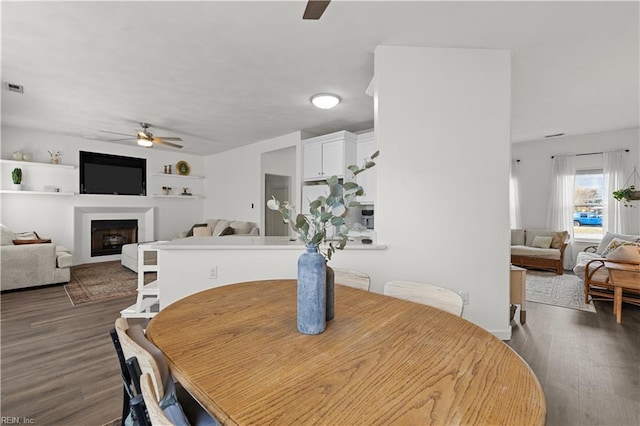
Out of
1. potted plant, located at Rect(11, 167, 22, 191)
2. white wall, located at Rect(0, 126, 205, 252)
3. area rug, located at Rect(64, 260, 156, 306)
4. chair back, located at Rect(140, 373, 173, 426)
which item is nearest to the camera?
chair back, located at Rect(140, 373, 173, 426)

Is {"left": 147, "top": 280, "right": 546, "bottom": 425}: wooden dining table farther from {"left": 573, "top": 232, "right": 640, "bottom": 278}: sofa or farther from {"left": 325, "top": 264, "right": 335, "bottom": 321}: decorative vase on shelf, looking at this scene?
{"left": 573, "top": 232, "right": 640, "bottom": 278}: sofa

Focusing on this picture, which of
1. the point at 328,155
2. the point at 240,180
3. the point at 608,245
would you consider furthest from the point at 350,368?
the point at 240,180

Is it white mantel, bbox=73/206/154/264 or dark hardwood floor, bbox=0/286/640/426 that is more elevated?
white mantel, bbox=73/206/154/264

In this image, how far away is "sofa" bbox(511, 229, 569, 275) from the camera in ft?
17.3

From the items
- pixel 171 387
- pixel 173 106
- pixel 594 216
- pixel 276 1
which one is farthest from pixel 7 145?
pixel 594 216

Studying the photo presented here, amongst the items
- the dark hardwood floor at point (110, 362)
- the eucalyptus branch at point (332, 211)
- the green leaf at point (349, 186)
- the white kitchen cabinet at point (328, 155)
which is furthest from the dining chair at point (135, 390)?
the white kitchen cabinet at point (328, 155)

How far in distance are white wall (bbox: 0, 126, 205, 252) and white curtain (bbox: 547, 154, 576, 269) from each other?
8.28 metres

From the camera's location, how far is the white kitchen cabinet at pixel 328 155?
454cm

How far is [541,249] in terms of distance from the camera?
17.8 feet

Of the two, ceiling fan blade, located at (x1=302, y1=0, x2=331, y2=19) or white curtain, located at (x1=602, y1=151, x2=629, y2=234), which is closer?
ceiling fan blade, located at (x1=302, y1=0, x2=331, y2=19)

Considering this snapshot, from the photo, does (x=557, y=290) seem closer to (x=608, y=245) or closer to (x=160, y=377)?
(x=608, y=245)

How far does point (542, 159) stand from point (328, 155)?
447cm

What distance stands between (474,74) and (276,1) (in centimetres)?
172

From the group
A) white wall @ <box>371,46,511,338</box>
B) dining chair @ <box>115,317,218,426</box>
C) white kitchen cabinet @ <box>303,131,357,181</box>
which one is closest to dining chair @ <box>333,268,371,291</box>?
white wall @ <box>371,46,511,338</box>
